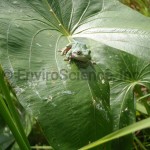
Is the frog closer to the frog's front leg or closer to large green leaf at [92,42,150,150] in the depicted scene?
the frog's front leg

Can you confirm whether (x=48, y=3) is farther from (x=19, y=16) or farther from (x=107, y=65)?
(x=107, y=65)

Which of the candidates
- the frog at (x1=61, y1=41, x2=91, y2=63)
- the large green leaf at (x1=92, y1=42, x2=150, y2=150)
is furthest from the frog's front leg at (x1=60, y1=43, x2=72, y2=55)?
the large green leaf at (x1=92, y1=42, x2=150, y2=150)

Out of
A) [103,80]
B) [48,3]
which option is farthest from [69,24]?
[103,80]

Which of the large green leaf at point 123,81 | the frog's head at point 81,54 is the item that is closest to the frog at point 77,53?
the frog's head at point 81,54

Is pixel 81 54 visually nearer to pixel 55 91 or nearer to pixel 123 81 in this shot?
pixel 55 91

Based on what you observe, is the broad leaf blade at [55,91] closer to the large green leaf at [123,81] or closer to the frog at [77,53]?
the frog at [77,53]

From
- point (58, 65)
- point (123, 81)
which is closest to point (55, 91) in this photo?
point (58, 65)

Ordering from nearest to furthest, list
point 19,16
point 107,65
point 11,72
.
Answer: point 11,72 → point 19,16 → point 107,65
